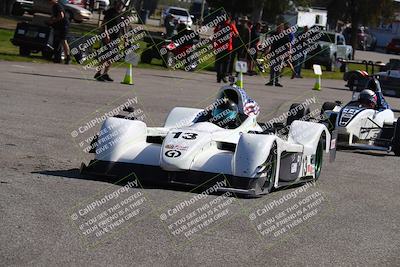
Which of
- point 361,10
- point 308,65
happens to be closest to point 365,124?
point 308,65

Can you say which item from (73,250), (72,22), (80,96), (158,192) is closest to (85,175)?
(158,192)

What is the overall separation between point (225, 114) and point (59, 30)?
53.4 ft

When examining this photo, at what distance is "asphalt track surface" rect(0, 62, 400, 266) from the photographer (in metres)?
7.41

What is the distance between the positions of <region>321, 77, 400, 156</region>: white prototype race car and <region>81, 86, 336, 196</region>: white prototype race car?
426 cm

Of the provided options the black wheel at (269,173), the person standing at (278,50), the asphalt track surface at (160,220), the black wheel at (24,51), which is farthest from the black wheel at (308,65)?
the black wheel at (269,173)

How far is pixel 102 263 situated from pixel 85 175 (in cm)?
411

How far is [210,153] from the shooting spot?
10.9 metres

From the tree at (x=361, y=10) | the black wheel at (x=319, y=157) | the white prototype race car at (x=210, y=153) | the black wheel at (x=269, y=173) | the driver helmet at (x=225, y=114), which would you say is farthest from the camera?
the tree at (x=361, y=10)

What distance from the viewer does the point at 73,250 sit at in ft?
24.0

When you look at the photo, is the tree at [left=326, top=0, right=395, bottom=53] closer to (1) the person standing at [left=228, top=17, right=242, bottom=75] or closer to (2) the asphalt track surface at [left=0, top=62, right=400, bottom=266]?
(1) the person standing at [left=228, top=17, right=242, bottom=75]

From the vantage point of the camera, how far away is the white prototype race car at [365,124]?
16.4m

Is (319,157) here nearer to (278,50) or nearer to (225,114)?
(225,114)

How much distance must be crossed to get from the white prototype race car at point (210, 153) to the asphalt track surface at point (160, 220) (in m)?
0.22

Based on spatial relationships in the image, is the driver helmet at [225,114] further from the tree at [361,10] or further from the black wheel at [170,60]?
the tree at [361,10]
